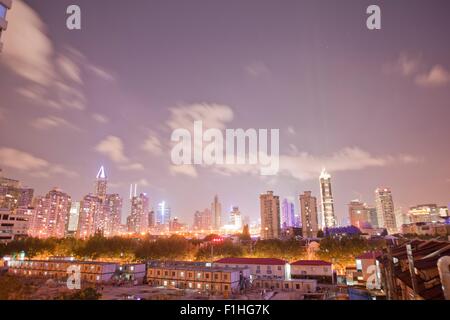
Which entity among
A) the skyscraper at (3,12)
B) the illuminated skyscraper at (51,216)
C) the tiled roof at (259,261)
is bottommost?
the tiled roof at (259,261)

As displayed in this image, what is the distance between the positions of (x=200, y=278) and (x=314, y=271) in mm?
15676

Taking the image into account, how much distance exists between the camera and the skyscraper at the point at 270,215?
13462 centimetres

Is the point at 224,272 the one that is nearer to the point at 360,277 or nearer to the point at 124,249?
the point at 360,277

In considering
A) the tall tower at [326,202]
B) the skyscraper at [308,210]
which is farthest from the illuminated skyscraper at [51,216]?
the tall tower at [326,202]

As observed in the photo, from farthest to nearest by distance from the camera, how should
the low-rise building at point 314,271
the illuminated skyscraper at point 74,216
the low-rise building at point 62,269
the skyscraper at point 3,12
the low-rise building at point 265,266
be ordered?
the illuminated skyscraper at point 74,216 → the low-rise building at point 265,266 → the low-rise building at point 314,271 → the low-rise building at point 62,269 → the skyscraper at point 3,12

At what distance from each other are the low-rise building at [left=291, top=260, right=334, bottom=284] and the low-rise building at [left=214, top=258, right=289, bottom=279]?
4.33ft

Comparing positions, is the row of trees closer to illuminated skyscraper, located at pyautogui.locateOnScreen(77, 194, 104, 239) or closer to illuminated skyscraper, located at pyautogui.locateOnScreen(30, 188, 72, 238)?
illuminated skyscraper, located at pyautogui.locateOnScreen(30, 188, 72, 238)

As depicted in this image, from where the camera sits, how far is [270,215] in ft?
448

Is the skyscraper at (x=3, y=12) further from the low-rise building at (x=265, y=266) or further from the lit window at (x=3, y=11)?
the low-rise building at (x=265, y=266)

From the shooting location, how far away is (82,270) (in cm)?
3881

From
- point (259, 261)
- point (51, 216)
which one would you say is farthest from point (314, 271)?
point (51, 216)

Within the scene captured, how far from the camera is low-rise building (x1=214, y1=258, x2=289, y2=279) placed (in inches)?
1564

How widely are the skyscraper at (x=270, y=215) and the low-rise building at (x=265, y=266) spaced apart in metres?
95.0
